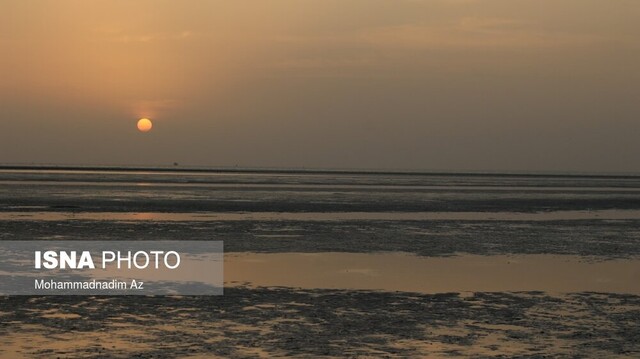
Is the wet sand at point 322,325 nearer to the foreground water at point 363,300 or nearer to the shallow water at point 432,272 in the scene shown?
the foreground water at point 363,300

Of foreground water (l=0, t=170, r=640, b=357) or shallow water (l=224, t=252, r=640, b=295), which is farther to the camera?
shallow water (l=224, t=252, r=640, b=295)

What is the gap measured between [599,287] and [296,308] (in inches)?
301
